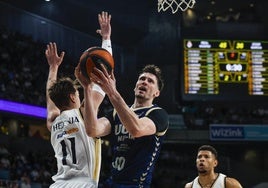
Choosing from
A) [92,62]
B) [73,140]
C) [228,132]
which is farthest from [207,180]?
[228,132]

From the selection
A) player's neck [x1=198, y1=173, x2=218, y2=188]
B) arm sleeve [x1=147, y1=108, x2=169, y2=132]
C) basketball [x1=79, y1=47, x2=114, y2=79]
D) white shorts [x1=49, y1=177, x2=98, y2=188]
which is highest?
basketball [x1=79, y1=47, x2=114, y2=79]

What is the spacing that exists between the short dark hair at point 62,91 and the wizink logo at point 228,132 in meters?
18.0

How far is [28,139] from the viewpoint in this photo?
22.4m

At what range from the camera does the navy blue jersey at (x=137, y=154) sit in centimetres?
430

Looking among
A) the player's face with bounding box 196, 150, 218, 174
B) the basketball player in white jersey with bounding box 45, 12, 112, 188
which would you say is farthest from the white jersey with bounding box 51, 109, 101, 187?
the player's face with bounding box 196, 150, 218, 174

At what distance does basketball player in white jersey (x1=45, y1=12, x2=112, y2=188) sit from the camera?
172 inches

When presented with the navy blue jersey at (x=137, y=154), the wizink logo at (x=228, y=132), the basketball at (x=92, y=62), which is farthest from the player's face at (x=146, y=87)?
the wizink logo at (x=228, y=132)

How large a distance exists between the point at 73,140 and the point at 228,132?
18.2 m

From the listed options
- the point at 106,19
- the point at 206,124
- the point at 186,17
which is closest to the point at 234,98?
the point at 206,124

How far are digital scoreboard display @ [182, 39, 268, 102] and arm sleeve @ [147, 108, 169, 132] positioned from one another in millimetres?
11781

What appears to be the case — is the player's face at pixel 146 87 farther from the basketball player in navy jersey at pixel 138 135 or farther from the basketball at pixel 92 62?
the basketball at pixel 92 62

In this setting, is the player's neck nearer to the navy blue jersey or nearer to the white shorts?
the navy blue jersey

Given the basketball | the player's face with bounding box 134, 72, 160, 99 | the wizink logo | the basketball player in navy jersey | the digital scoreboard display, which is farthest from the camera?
the wizink logo

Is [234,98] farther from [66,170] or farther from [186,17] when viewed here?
[186,17]
